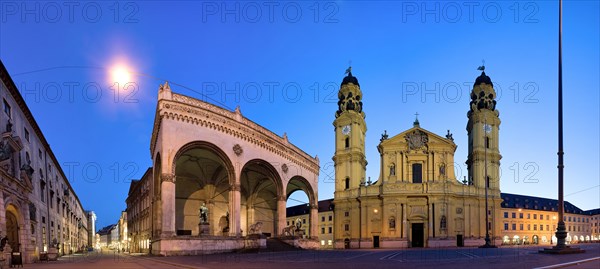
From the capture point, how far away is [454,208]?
217ft

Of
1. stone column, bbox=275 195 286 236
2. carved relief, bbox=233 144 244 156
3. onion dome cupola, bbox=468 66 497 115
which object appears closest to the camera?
carved relief, bbox=233 144 244 156

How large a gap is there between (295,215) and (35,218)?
8364 cm

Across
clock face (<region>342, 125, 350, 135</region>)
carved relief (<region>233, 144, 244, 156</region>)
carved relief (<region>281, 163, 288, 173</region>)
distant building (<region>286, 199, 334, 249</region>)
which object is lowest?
distant building (<region>286, 199, 334, 249</region>)

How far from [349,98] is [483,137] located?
75.5 ft

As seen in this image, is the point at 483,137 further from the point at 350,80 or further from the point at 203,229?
the point at 203,229

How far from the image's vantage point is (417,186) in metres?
66.2

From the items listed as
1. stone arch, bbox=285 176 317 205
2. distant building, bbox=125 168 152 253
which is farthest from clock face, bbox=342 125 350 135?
distant building, bbox=125 168 152 253

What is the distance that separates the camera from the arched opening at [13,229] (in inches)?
976

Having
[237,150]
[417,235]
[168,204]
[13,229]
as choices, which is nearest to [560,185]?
[237,150]

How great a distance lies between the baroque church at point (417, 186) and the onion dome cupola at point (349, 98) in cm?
19

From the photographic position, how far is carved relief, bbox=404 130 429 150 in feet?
226

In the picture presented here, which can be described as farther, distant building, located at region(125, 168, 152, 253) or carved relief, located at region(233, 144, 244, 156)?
distant building, located at region(125, 168, 152, 253)

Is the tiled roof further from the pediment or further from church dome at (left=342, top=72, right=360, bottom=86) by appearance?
church dome at (left=342, top=72, right=360, bottom=86)

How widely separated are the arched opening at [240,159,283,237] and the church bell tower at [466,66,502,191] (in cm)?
3454
